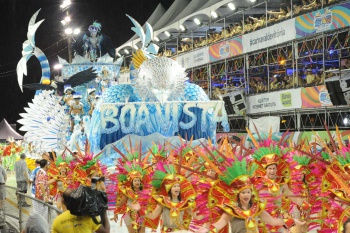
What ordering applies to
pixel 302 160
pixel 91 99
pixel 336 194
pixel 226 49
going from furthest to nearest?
pixel 226 49, pixel 91 99, pixel 302 160, pixel 336 194

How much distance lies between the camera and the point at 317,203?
32.3 feet

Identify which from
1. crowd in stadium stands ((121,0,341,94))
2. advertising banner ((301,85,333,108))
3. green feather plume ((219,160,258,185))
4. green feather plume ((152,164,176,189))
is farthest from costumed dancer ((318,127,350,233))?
advertising banner ((301,85,333,108))

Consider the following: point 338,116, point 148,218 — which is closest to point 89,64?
point 338,116

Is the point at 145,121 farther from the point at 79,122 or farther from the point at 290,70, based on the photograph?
the point at 290,70

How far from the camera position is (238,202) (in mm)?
7949

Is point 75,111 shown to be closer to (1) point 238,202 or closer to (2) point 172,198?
(2) point 172,198

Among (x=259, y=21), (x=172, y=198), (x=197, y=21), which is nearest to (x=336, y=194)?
(x=172, y=198)

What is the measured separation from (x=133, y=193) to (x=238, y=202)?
3.44 meters

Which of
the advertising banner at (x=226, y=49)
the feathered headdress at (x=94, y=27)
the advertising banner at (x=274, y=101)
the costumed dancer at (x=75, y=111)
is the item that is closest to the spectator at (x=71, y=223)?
the costumed dancer at (x=75, y=111)

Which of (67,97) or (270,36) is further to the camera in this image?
(270,36)

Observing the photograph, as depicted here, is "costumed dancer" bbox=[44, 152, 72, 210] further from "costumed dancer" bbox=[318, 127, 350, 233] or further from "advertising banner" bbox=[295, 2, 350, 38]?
"advertising banner" bbox=[295, 2, 350, 38]

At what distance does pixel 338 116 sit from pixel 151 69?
6808 millimetres

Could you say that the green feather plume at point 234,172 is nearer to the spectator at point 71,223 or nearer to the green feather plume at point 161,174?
the green feather plume at point 161,174

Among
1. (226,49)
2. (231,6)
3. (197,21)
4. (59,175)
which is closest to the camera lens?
(59,175)
